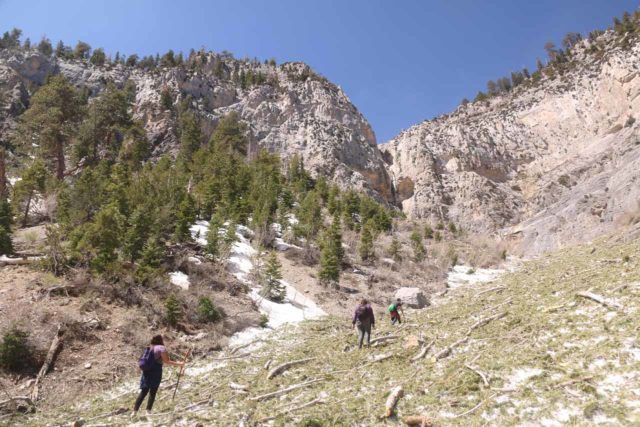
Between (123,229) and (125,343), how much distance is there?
966 cm

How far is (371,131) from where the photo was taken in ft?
318

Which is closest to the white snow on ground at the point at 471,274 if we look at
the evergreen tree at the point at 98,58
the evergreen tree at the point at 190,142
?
the evergreen tree at the point at 190,142

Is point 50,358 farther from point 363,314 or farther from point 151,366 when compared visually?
point 363,314

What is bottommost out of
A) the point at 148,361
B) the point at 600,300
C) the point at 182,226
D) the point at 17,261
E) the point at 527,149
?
the point at 600,300

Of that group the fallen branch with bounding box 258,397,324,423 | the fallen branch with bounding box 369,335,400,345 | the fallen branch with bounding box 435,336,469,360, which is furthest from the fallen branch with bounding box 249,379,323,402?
the fallen branch with bounding box 369,335,400,345

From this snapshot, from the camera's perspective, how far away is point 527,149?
8138cm

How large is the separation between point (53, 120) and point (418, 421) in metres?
49.9

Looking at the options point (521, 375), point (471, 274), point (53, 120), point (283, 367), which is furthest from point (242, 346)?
point (53, 120)

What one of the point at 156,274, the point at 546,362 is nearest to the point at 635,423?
the point at 546,362

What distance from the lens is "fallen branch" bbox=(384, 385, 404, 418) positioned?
778 centimetres

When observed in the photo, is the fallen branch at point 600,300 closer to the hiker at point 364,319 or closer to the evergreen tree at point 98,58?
the hiker at point 364,319

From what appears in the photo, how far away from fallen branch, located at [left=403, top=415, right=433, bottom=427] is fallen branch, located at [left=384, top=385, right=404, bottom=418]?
0.38m

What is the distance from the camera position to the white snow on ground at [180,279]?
2080 cm

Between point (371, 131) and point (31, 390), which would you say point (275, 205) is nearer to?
point (31, 390)
